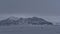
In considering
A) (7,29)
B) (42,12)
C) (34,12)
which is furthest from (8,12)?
(42,12)

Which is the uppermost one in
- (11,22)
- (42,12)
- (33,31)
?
(42,12)

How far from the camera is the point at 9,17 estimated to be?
1.50 meters

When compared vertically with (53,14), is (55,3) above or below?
above

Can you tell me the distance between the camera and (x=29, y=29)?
1.54 metres

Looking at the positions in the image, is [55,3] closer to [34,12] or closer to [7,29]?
[34,12]

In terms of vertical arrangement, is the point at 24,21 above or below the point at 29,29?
above

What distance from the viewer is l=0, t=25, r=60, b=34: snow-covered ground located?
5.01 ft

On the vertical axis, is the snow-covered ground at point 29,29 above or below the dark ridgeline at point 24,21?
below

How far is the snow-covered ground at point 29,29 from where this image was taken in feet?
5.01

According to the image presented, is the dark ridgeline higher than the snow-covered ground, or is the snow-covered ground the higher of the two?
the dark ridgeline

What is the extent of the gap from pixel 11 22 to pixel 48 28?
529 millimetres

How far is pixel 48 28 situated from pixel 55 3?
0.37m

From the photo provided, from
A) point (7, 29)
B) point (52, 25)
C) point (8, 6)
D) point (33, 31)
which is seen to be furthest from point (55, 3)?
point (7, 29)

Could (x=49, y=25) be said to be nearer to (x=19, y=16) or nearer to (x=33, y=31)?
(x=33, y=31)
